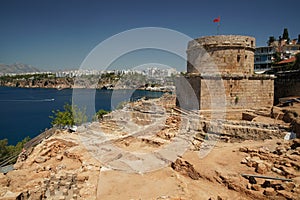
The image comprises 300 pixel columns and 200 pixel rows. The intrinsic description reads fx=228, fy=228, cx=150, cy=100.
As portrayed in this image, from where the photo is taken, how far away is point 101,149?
1440 cm

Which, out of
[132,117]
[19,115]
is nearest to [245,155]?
[132,117]

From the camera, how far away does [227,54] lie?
708 inches

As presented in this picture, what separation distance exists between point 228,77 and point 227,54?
1.99 meters

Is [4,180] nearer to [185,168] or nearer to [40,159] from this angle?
[40,159]

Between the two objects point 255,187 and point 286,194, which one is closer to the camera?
point 286,194

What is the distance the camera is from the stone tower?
17.3 meters

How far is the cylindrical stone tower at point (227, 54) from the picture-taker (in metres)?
17.9

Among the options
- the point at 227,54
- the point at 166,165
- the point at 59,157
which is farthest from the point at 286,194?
the point at 227,54

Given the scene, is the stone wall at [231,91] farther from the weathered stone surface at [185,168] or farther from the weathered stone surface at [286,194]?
the weathered stone surface at [286,194]

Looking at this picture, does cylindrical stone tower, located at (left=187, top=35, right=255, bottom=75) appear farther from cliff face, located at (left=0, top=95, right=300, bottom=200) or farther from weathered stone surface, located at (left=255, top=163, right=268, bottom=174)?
weathered stone surface, located at (left=255, top=163, right=268, bottom=174)

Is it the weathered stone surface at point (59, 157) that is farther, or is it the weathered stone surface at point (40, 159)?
the weathered stone surface at point (59, 157)

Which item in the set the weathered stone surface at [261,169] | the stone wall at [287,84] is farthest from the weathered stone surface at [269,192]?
the stone wall at [287,84]

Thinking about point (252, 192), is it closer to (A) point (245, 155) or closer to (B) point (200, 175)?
(B) point (200, 175)

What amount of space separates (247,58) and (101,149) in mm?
13280
